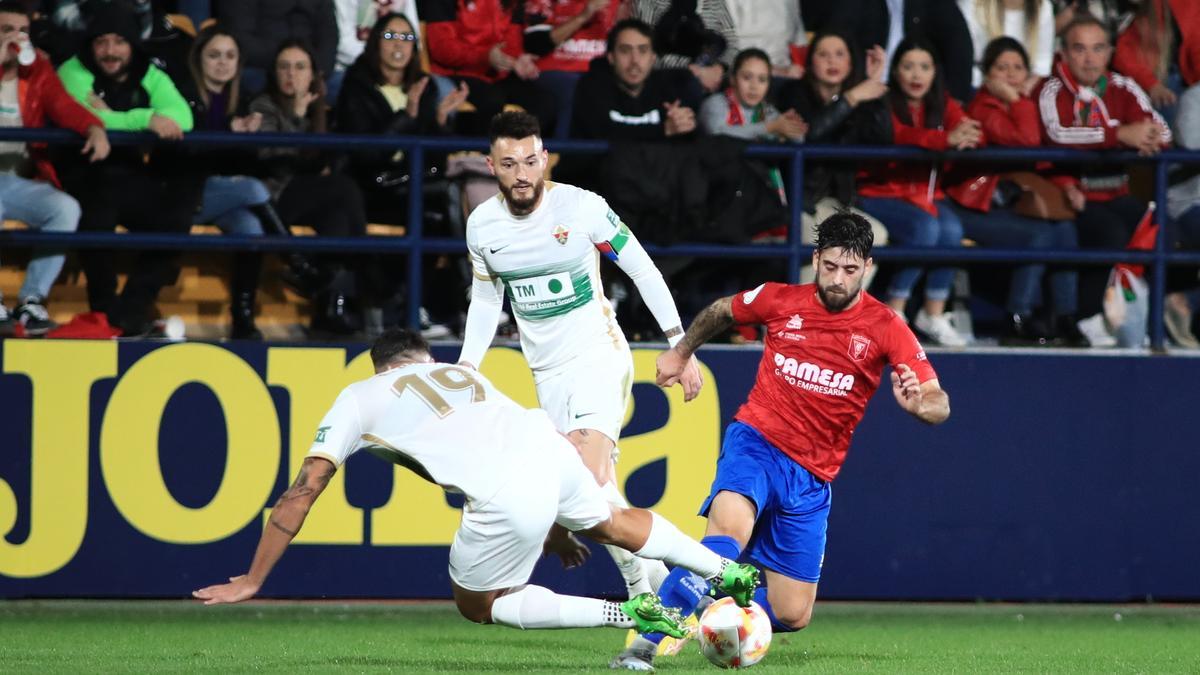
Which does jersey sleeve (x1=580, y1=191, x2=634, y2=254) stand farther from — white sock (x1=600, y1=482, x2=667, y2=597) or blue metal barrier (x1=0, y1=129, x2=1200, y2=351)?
blue metal barrier (x1=0, y1=129, x2=1200, y2=351)

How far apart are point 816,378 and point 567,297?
1201mm

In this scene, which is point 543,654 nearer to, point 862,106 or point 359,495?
point 359,495

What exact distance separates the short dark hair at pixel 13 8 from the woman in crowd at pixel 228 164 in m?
0.94

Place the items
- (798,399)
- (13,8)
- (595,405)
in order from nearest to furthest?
(798,399), (595,405), (13,8)

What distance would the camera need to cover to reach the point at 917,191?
962 centimetres

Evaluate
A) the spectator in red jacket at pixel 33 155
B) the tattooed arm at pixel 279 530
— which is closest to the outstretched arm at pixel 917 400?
the tattooed arm at pixel 279 530

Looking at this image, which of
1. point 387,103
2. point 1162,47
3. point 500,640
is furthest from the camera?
point 1162,47

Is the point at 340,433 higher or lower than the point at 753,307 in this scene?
lower

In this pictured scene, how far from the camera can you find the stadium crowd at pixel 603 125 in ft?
29.9

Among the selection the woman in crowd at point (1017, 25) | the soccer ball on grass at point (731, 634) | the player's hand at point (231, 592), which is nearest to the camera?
the player's hand at point (231, 592)

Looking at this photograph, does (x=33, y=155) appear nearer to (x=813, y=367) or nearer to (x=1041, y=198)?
(x=813, y=367)

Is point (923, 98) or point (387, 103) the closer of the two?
point (387, 103)

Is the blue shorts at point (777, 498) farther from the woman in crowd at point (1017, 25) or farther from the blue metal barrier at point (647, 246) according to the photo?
the woman in crowd at point (1017, 25)

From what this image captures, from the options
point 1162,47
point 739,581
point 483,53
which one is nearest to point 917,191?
point 1162,47
